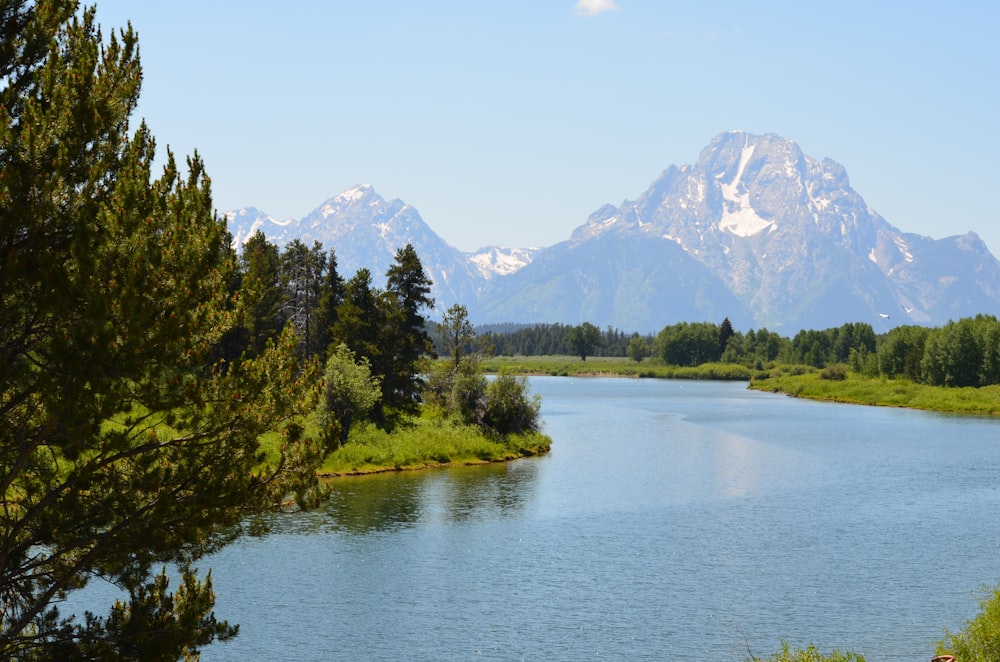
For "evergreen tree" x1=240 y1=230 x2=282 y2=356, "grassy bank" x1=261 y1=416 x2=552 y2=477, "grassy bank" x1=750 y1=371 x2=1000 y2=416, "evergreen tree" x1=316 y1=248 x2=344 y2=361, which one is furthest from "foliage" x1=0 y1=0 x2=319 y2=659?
"grassy bank" x1=750 y1=371 x2=1000 y2=416

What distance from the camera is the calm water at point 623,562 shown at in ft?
107

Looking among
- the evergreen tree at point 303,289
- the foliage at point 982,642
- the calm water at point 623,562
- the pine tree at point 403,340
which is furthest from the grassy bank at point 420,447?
the foliage at point 982,642

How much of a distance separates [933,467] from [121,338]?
73876mm

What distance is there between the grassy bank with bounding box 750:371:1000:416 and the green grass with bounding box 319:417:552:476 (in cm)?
8517

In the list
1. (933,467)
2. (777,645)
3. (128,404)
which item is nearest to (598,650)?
(777,645)

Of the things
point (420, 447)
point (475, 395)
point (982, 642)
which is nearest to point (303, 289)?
point (475, 395)

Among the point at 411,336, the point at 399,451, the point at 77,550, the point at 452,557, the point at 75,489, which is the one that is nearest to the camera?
the point at 75,489

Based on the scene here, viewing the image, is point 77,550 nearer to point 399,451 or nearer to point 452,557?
point 452,557

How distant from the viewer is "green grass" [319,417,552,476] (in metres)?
69.8

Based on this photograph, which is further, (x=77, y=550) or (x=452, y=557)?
(x=452, y=557)

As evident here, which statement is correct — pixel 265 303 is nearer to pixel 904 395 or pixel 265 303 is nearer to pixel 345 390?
pixel 345 390

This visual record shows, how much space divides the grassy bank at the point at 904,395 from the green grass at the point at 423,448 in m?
85.2

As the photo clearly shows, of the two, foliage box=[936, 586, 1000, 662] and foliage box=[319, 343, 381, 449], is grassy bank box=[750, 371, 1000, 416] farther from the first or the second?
foliage box=[936, 586, 1000, 662]

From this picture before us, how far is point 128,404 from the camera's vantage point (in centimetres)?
1731
